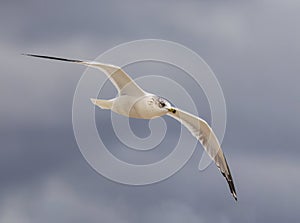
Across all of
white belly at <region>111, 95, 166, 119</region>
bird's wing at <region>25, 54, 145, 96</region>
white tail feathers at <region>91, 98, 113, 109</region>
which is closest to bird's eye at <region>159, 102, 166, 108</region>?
white belly at <region>111, 95, 166, 119</region>

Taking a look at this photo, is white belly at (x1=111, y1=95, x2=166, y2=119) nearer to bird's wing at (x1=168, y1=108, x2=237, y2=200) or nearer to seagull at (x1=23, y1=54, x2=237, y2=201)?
seagull at (x1=23, y1=54, x2=237, y2=201)

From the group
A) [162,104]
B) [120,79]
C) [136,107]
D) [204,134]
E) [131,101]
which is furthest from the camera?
[204,134]

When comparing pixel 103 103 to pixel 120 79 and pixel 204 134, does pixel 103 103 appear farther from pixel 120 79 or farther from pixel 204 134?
pixel 204 134

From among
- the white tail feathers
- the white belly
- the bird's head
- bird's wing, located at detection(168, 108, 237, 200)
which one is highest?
the bird's head

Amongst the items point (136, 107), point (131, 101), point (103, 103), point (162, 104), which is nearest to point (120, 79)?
point (131, 101)

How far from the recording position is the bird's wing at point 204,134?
21.0m

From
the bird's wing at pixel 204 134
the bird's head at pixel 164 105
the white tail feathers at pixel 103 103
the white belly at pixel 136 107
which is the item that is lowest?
the bird's wing at pixel 204 134

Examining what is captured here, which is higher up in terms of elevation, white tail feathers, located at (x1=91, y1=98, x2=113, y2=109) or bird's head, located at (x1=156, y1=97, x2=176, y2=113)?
bird's head, located at (x1=156, y1=97, x2=176, y2=113)

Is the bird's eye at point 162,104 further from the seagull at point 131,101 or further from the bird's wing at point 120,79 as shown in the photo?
the bird's wing at point 120,79

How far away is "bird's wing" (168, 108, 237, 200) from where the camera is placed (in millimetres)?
20953

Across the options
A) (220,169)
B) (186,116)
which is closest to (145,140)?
(186,116)

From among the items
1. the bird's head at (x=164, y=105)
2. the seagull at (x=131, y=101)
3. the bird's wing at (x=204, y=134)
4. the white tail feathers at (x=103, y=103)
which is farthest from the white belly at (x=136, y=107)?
the bird's wing at (x=204, y=134)

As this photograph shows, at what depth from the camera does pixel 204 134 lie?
21.5 m

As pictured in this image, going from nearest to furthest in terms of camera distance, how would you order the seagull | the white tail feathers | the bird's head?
the bird's head < the seagull < the white tail feathers
